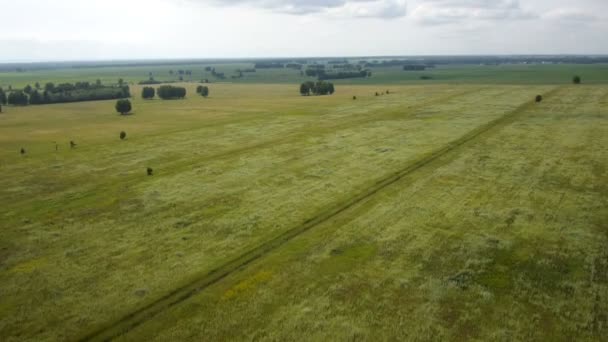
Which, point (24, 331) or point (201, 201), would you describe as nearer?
point (24, 331)

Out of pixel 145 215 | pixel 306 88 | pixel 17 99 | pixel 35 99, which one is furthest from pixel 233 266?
pixel 35 99

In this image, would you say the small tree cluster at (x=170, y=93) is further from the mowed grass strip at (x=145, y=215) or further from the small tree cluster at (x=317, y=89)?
the mowed grass strip at (x=145, y=215)

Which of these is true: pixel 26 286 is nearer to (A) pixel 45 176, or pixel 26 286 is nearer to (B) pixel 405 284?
(B) pixel 405 284

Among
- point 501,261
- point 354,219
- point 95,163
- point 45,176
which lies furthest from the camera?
point 95,163

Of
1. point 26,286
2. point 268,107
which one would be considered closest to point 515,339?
point 26,286

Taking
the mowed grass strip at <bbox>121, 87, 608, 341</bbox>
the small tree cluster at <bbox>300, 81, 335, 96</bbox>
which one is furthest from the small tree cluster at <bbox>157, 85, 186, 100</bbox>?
the mowed grass strip at <bbox>121, 87, 608, 341</bbox>

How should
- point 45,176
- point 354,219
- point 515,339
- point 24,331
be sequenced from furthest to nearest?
point 45,176 → point 354,219 → point 24,331 → point 515,339
